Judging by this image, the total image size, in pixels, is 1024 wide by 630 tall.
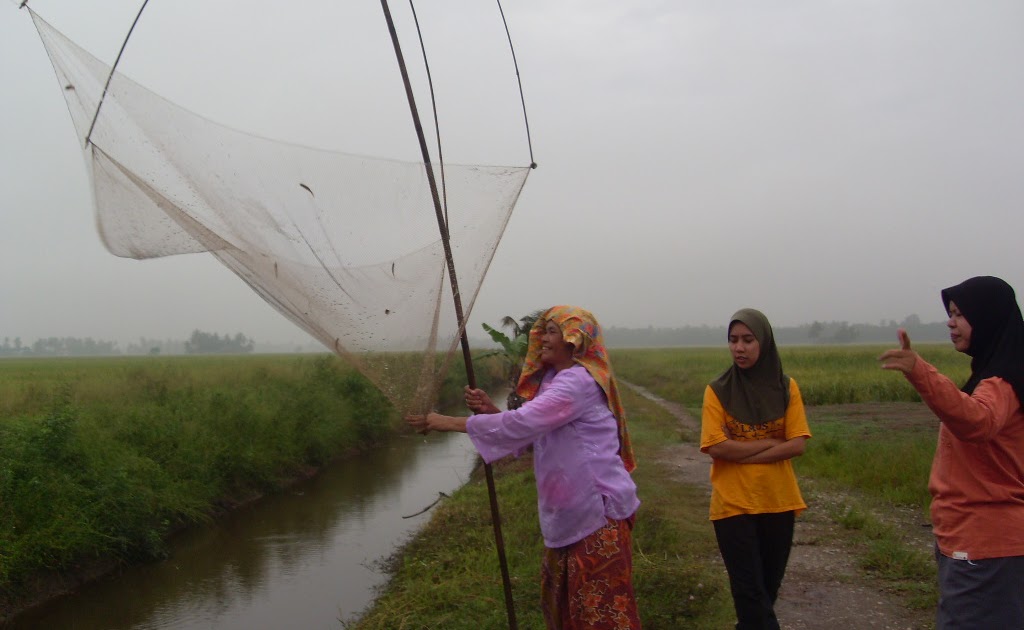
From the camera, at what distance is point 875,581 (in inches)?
186

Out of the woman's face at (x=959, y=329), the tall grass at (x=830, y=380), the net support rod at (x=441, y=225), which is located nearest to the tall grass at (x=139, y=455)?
the net support rod at (x=441, y=225)

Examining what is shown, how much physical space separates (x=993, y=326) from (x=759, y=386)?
96 cm

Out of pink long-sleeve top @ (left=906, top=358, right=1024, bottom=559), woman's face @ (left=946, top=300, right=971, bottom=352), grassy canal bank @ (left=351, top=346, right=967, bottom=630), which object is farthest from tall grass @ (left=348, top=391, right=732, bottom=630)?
woman's face @ (left=946, top=300, right=971, bottom=352)

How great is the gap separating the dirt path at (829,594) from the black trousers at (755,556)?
1.33 metres

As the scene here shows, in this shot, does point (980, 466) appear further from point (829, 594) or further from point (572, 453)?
point (829, 594)

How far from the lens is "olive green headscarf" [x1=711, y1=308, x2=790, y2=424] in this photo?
9.90 feet

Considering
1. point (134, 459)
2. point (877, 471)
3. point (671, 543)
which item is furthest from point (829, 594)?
point (134, 459)

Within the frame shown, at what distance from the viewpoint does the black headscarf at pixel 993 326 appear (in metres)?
2.23

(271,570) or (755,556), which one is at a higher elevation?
(755,556)

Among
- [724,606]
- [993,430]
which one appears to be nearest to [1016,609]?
[993,430]

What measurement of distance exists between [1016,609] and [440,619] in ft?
10.9

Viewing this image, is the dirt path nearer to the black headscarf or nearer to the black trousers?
the black trousers

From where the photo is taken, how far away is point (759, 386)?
10.1 ft

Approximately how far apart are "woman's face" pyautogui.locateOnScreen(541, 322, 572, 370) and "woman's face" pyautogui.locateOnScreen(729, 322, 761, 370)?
76cm
